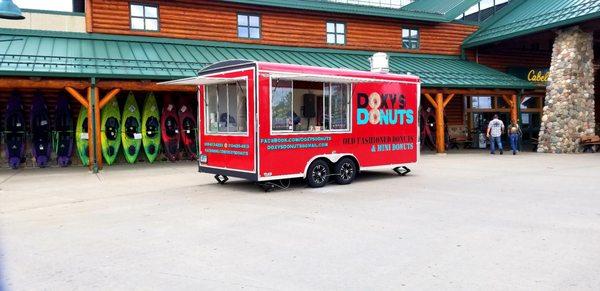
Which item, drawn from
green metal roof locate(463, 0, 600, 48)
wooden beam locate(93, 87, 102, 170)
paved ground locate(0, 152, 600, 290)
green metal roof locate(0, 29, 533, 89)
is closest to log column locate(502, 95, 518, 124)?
green metal roof locate(0, 29, 533, 89)

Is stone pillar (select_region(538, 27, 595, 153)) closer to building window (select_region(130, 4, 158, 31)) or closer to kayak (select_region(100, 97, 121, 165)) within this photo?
building window (select_region(130, 4, 158, 31))

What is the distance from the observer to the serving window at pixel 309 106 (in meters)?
10.1

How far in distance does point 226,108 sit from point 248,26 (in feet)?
33.3

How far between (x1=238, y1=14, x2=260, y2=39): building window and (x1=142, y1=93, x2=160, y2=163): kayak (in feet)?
15.9

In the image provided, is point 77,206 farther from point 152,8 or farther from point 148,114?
point 152,8

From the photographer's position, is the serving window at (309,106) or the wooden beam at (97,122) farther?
the wooden beam at (97,122)

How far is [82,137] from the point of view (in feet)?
52.7

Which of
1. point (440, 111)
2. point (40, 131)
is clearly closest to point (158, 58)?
point (40, 131)

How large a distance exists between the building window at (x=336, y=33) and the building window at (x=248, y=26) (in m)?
3.37

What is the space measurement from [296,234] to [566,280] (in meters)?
3.06

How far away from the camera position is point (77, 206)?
8.68m

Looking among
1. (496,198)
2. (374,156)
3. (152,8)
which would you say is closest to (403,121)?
(374,156)

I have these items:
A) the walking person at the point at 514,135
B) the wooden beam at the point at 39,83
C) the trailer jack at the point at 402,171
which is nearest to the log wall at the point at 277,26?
the wooden beam at the point at 39,83

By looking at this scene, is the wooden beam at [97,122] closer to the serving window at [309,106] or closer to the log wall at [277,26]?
the log wall at [277,26]
